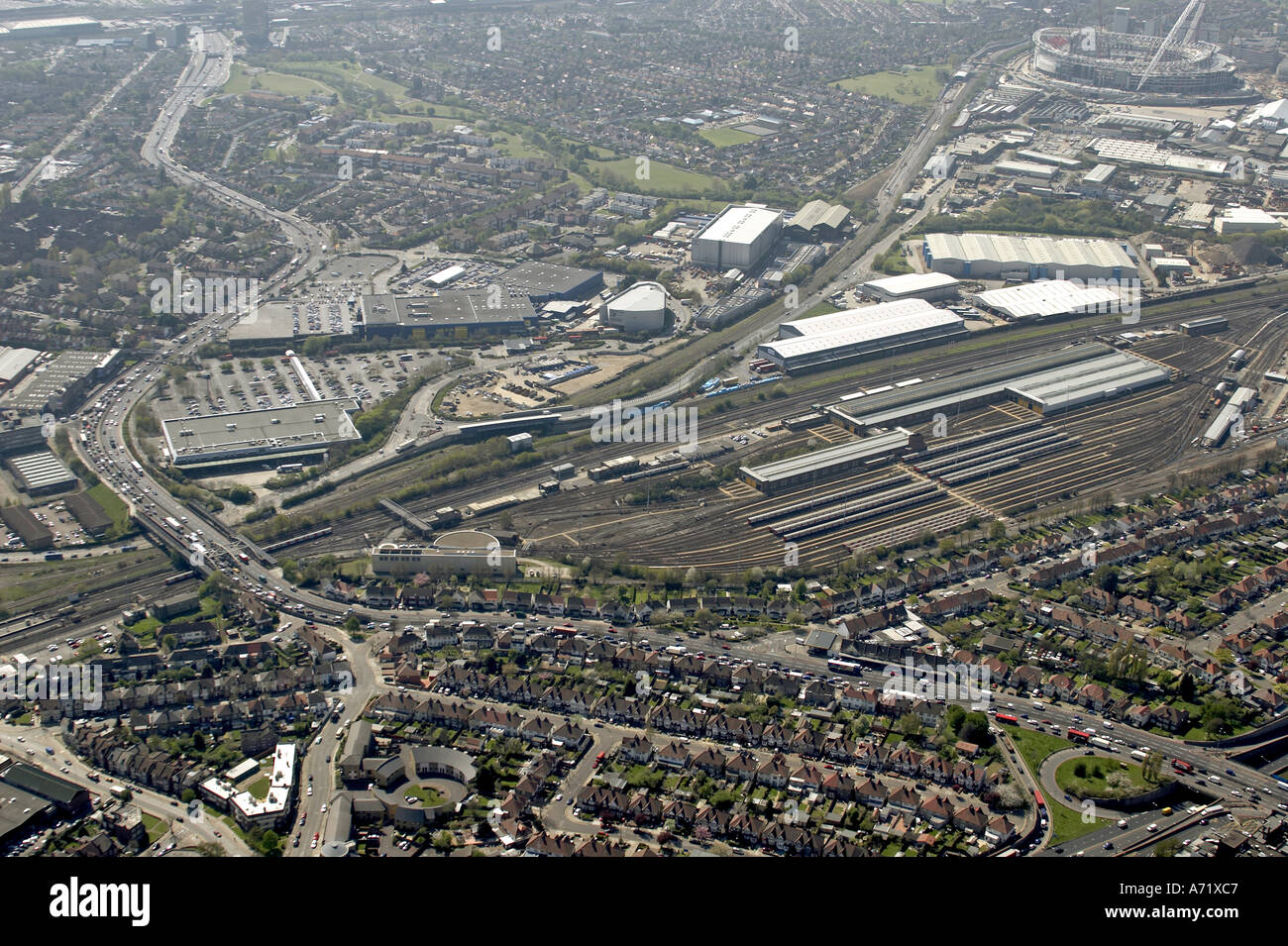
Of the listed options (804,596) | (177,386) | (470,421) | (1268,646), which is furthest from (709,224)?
(1268,646)

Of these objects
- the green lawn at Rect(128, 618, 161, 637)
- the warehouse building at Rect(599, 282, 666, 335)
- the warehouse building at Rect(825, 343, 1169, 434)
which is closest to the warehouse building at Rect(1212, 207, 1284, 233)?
the warehouse building at Rect(825, 343, 1169, 434)

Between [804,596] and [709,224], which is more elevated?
[709,224]

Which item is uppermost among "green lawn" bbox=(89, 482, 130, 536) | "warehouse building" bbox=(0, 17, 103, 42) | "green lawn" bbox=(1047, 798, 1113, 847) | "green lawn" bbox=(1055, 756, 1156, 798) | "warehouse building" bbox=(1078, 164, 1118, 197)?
"warehouse building" bbox=(0, 17, 103, 42)

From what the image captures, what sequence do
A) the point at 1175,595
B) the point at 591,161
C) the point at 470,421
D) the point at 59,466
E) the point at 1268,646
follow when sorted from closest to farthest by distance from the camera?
the point at 1268,646, the point at 1175,595, the point at 59,466, the point at 470,421, the point at 591,161

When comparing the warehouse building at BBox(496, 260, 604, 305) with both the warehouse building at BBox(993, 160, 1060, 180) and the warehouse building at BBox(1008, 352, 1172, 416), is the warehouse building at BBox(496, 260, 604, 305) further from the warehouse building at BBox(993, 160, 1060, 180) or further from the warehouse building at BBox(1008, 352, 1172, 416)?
the warehouse building at BBox(993, 160, 1060, 180)

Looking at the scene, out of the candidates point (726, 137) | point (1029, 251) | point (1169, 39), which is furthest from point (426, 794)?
point (1169, 39)

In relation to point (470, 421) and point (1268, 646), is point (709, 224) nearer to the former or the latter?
point (470, 421)
